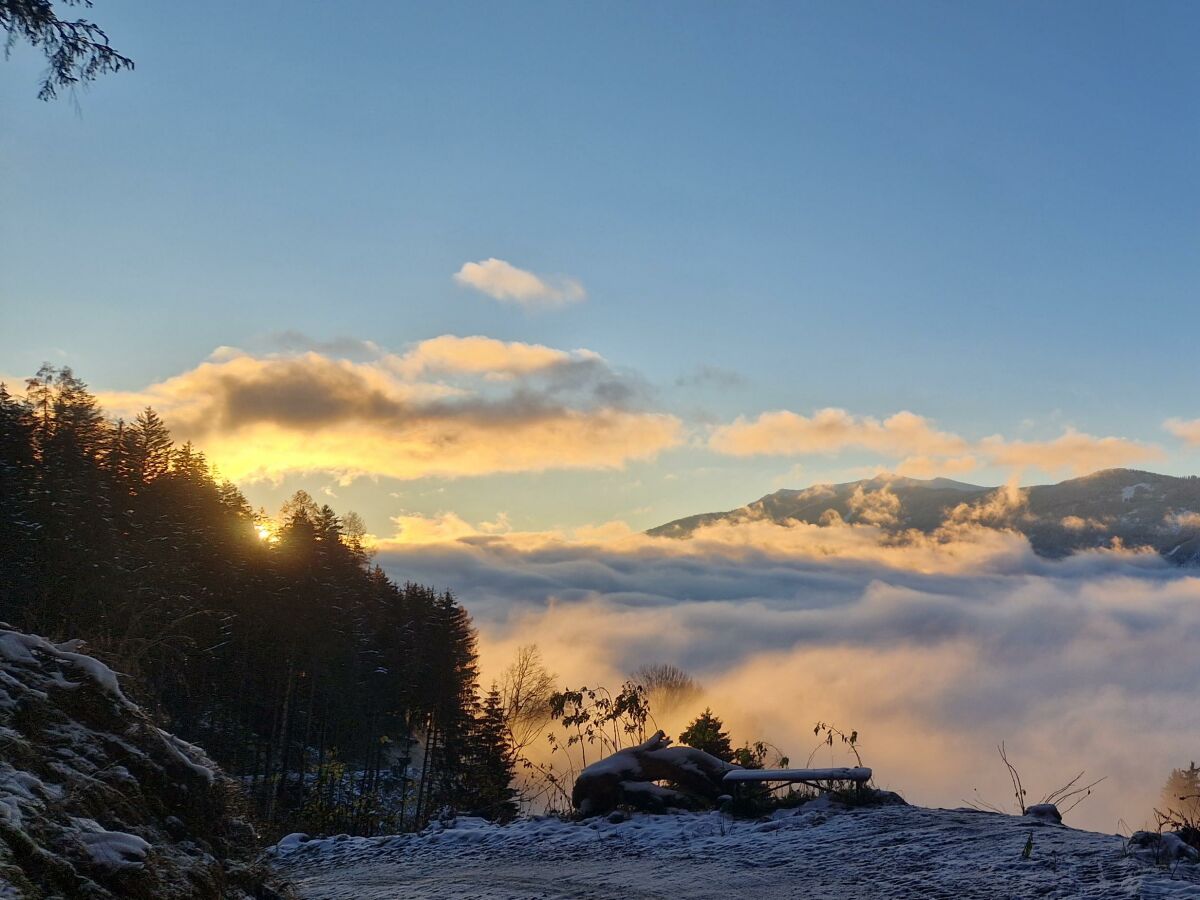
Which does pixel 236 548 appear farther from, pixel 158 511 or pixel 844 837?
pixel 844 837

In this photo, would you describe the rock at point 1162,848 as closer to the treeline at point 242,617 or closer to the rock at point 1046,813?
the rock at point 1046,813

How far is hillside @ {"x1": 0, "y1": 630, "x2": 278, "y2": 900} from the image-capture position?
5.79 meters

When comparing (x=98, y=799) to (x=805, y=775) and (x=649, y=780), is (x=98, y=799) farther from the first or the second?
(x=805, y=775)

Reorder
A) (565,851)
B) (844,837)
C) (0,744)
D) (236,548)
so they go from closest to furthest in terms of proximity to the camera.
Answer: (0,744) < (844,837) < (565,851) < (236,548)

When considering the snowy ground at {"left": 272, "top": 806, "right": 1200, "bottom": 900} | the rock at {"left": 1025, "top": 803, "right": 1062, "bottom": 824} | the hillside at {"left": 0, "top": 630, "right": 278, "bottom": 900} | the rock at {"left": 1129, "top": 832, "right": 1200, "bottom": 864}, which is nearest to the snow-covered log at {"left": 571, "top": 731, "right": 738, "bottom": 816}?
the snowy ground at {"left": 272, "top": 806, "right": 1200, "bottom": 900}

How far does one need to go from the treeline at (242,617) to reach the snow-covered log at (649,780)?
10376mm

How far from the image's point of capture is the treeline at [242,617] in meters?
33.8

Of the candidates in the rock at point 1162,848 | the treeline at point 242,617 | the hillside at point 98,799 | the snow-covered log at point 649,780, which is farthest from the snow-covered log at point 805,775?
the treeline at point 242,617

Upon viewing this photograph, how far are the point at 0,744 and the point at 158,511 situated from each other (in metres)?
38.1

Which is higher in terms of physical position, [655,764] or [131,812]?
[131,812]

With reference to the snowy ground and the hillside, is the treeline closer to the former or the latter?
the snowy ground

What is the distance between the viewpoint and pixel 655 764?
15.6m

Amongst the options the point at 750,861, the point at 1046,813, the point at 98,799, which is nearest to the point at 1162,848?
the point at 1046,813

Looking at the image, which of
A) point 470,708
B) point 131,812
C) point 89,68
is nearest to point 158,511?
point 470,708
